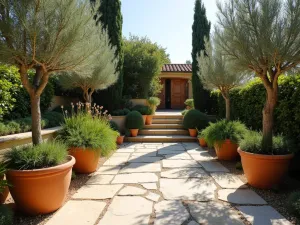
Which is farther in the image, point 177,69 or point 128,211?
point 177,69

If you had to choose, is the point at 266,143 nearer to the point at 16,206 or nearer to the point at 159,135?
the point at 16,206

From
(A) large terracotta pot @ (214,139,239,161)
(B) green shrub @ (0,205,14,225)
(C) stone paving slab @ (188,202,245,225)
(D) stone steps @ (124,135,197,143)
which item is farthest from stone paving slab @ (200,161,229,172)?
(B) green shrub @ (0,205,14,225)

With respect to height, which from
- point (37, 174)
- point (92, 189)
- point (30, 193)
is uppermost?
point (37, 174)

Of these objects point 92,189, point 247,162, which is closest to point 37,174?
point 92,189

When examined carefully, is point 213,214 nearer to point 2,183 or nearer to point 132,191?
point 132,191

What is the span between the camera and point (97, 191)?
3.43m

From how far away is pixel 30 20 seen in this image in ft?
8.21

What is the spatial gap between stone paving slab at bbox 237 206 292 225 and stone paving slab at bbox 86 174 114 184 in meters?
2.19

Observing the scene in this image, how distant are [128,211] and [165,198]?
63cm

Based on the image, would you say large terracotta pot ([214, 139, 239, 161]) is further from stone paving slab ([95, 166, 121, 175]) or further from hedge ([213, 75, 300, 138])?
stone paving slab ([95, 166, 121, 175])

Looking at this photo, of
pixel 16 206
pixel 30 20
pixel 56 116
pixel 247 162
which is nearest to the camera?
pixel 30 20

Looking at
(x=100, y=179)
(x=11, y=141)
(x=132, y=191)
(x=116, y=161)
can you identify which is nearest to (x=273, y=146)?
(x=132, y=191)

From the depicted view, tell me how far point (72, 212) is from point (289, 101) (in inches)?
149

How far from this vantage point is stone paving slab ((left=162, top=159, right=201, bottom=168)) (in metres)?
4.80
